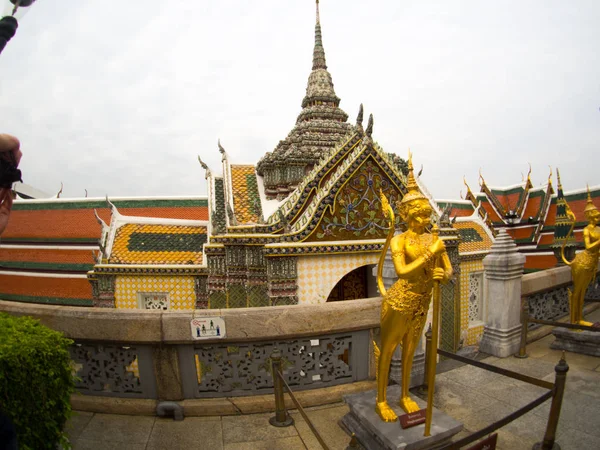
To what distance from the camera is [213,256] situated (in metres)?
9.20

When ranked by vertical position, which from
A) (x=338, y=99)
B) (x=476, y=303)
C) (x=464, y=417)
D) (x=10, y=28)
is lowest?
(x=476, y=303)

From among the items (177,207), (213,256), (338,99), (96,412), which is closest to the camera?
(96,412)

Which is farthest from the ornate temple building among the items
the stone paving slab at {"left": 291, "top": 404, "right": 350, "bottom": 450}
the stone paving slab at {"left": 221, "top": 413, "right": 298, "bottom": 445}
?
the stone paving slab at {"left": 291, "top": 404, "right": 350, "bottom": 450}

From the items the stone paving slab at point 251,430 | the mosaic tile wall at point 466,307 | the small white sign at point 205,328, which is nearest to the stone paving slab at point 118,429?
the stone paving slab at point 251,430

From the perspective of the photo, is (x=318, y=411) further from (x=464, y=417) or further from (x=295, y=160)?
(x=295, y=160)

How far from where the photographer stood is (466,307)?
40.7 feet

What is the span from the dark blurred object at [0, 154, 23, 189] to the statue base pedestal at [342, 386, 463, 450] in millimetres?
3366

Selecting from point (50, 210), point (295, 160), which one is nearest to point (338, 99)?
point (295, 160)

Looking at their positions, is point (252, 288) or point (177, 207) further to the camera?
point (177, 207)

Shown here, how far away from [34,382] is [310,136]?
35.7 feet

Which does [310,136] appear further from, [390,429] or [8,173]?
[8,173]

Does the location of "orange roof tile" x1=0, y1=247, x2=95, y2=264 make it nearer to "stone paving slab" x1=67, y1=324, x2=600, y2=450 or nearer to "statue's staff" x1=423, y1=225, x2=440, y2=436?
"stone paving slab" x1=67, y1=324, x2=600, y2=450

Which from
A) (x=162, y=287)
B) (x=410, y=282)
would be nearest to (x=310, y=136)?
(x=162, y=287)

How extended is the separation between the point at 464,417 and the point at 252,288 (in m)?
5.19
